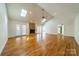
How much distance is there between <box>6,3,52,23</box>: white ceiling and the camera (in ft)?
9.70

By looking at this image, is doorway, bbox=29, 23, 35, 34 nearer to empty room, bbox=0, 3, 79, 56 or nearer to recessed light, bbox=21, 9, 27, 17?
empty room, bbox=0, 3, 79, 56

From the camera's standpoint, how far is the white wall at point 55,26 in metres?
3.13

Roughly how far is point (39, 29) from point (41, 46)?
513 millimetres

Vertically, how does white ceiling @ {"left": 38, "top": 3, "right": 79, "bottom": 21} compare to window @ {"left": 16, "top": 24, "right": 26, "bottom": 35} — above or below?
above

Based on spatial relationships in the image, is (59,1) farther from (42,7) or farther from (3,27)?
(3,27)

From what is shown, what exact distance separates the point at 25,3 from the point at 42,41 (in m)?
1.17

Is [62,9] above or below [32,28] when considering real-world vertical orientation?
above

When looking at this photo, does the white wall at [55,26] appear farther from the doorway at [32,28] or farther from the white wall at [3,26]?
the white wall at [3,26]

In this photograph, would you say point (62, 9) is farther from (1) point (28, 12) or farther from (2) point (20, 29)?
(2) point (20, 29)

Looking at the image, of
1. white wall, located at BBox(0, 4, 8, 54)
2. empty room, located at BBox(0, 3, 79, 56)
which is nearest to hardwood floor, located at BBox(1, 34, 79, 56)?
empty room, located at BBox(0, 3, 79, 56)

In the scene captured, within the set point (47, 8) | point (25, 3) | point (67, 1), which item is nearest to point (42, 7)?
point (47, 8)

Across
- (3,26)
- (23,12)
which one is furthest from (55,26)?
(3,26)

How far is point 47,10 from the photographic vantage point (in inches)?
125

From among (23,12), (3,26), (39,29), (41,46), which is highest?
(23,12)
